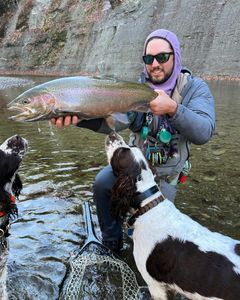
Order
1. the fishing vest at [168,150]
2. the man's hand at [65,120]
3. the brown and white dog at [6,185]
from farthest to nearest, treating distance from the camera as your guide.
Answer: the fishing vest at [168,150] < the brown and white dog at [6,185] < the man's hand at [65,120]

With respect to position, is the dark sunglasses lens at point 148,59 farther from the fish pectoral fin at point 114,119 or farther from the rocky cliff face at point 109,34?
the rocky cliff face at point 109,34

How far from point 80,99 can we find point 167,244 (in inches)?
62.3

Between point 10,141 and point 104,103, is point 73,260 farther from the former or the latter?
Answer: point 104,103

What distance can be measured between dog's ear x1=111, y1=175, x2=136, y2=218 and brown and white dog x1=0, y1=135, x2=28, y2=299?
127 centimetres

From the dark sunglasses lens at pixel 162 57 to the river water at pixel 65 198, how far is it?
7.89 ft

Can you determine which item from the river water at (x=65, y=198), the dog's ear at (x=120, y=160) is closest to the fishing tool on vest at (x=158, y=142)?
the dog's ear at (x=120, y=160)

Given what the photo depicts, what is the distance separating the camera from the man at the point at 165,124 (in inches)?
170

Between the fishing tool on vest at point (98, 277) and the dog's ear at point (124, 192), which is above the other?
the dog's ear at point (124, 192)

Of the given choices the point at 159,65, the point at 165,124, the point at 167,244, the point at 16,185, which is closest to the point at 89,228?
the point at 16,185

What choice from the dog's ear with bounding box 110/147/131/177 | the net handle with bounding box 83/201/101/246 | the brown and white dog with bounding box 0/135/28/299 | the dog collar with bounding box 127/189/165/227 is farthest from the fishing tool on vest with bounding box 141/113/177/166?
the brown and white dog with bounding box 0/135/28/299

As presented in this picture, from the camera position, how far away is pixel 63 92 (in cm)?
373

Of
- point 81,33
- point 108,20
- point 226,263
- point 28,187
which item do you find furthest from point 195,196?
point 81,33

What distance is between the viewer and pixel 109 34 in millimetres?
30812

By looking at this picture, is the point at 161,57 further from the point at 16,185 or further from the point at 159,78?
the point at 16,185
